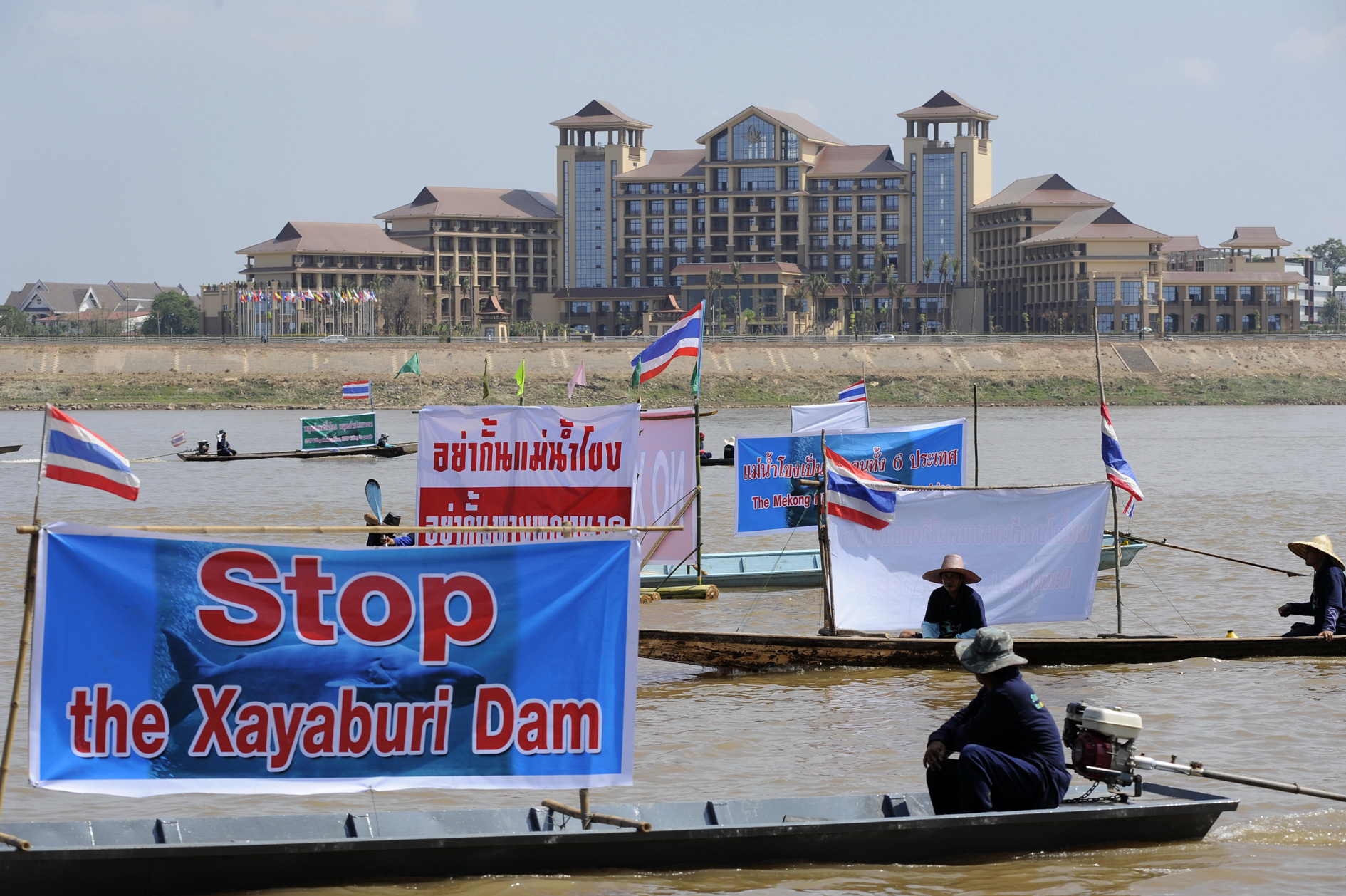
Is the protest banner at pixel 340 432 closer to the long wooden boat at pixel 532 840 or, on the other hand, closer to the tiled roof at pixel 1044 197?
the long wooden boat at pixel 532 840

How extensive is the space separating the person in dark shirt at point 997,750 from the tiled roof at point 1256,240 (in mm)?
157456

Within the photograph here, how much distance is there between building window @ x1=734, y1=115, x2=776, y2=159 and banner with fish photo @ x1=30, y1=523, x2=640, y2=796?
146m

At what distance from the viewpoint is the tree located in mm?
165500

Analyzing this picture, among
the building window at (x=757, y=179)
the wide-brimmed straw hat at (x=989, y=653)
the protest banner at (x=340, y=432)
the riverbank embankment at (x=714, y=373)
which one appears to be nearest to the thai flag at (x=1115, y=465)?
the wide-brimmed straw hat at (x=989, y=653)

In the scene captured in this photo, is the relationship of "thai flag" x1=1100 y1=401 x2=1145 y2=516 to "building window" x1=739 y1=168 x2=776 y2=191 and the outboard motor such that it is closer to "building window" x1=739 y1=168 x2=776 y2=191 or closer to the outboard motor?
the outboard motor

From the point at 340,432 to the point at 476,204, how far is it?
11653 cm

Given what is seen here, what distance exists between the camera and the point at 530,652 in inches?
319

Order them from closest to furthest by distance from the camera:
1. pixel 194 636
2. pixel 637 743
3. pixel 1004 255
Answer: pixel 194 636
pixel 637 743
pixel 1004 255

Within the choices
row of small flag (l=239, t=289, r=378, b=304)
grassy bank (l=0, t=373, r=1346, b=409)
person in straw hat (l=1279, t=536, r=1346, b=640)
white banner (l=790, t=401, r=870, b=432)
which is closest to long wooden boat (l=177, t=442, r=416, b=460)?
white banner (l=790, t=401, r=870, b=432)

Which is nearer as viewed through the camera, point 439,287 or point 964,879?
point 964,879

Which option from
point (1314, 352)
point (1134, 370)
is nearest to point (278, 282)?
point (1134, 370)

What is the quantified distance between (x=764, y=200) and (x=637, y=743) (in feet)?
469

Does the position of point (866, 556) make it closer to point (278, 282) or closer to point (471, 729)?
point (471, 729)

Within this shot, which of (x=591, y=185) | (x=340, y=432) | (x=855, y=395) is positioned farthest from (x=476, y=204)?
(x=855, y=395)
